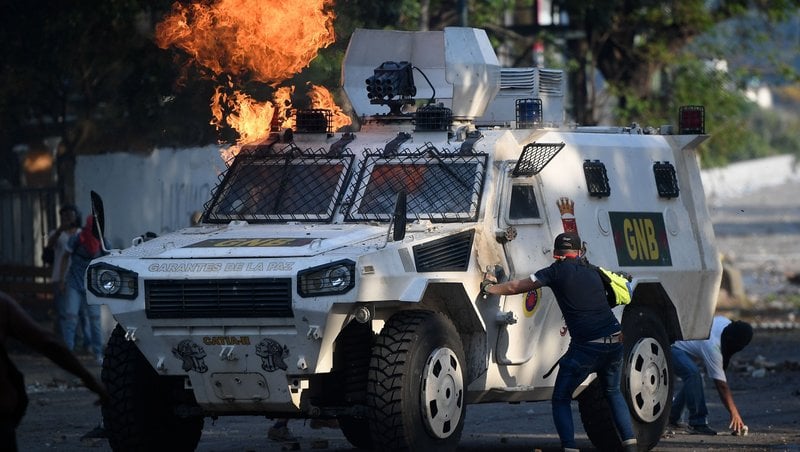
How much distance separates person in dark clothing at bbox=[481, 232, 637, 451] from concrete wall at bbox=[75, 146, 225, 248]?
1109 centimetres

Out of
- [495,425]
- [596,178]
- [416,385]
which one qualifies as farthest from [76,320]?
[416,385]

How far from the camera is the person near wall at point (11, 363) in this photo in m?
6.76

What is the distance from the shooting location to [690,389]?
13398 millimetres

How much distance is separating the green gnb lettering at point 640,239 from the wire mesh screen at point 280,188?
2.19m

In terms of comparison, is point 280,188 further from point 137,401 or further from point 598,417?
point 598,417

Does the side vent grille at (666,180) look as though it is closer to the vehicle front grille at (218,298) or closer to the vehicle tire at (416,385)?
the vehicle tire at (416,385)

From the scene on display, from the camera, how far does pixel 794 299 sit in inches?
1126

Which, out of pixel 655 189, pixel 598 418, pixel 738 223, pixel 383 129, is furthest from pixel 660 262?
pixel 738 223

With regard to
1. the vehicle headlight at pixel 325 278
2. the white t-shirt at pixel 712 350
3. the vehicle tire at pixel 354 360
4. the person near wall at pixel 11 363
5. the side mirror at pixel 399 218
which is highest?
the side mirror at pixel 399 218

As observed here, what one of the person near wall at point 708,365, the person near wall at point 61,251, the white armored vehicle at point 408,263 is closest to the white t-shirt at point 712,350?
the person near wall at point 708,365

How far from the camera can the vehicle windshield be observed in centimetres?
1099

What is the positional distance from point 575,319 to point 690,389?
127 inches

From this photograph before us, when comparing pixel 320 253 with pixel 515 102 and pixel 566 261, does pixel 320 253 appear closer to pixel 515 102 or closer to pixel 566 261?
pixel 566 261

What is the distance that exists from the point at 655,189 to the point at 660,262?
63cm
